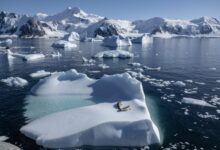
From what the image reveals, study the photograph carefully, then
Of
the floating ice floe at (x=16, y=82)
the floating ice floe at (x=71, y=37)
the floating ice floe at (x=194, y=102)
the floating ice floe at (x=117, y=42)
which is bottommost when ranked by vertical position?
the floating ice floe at (x=194, y=102)

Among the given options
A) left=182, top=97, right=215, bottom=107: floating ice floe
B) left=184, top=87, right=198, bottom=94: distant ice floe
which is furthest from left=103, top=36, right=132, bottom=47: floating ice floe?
left=182, top=97, right=215, bottom=107: floating ice floe

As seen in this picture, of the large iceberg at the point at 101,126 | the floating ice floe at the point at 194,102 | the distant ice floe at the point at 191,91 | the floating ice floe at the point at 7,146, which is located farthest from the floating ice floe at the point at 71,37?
the floating ice floe at the point at 7,146

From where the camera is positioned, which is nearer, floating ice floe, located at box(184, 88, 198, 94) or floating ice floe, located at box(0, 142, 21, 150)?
floating ice floe, located at box(0, 142, 21, 150)

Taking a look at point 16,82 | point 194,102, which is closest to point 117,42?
point 16,82

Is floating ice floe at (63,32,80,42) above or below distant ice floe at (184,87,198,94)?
above

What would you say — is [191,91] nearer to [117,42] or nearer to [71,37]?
[117,42]

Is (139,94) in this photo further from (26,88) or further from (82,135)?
(26,88)

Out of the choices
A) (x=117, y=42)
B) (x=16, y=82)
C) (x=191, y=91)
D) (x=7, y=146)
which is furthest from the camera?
(x=117, y=42)

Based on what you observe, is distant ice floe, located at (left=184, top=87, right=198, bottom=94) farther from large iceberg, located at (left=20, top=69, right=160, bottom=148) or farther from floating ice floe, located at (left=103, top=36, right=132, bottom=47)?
floating ice floe, located at (left=103, top=36, right=132, bottom=47)

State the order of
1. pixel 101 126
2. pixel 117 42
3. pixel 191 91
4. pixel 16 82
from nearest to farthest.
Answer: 1. pixel 101 126
2. pixel 191 91
3. pixel 16 82
4. pixel 117 42

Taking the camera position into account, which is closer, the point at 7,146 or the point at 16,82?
the point at 7,146

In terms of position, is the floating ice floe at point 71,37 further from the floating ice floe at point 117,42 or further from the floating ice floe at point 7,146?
the floating ice floe at point 7,146
